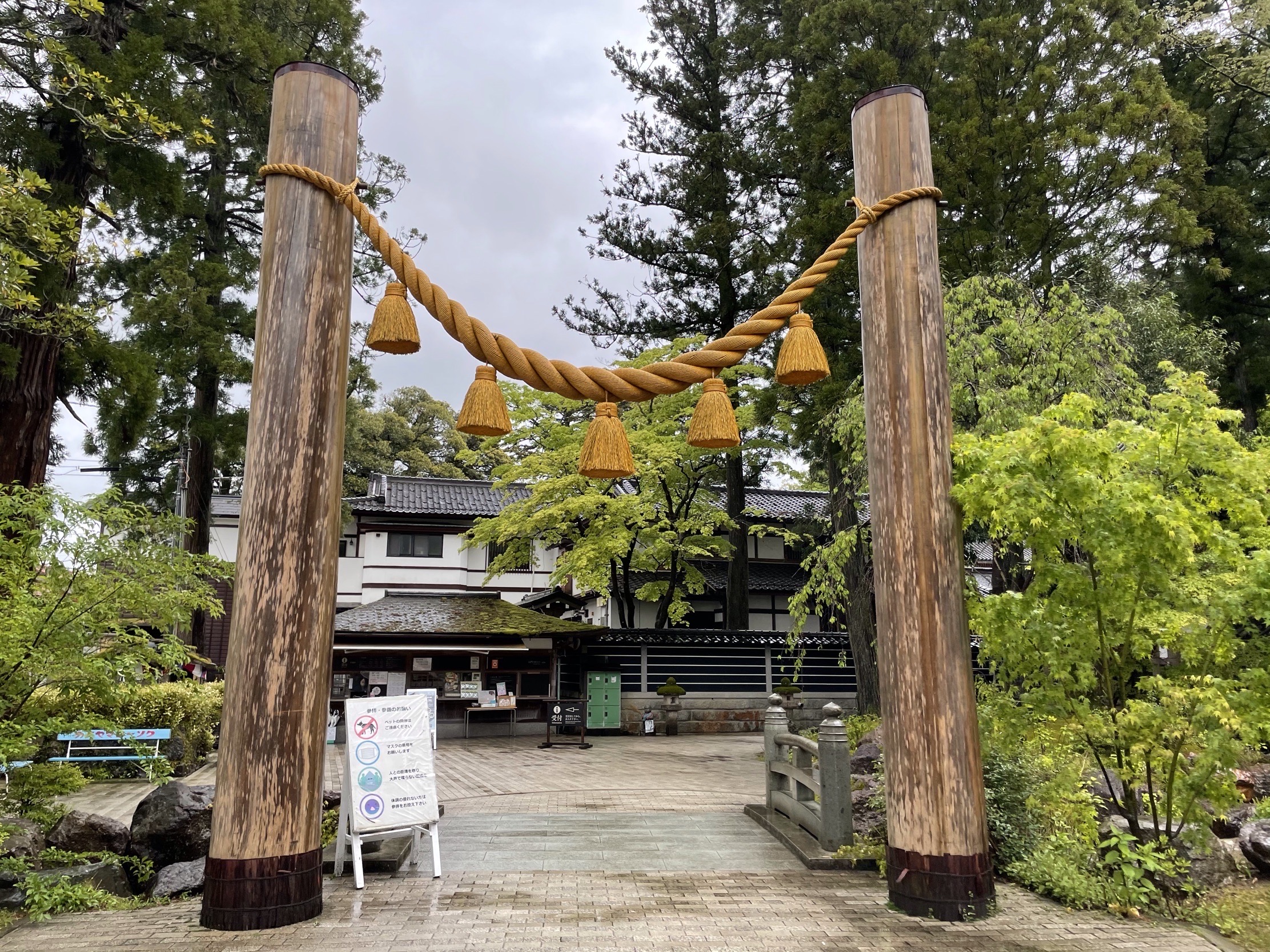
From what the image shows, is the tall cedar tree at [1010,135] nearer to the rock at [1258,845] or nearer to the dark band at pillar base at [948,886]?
the rock at [1258,845]

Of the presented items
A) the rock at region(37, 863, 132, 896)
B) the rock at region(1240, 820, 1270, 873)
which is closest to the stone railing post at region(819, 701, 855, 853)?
the rock at region(1240, 820, 1270, 873)

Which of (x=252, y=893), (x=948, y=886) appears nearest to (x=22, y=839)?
(x=252, y=893)

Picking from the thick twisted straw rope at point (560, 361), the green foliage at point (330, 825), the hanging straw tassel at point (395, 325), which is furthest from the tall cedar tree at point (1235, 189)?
the green foliage at point (330, 825)

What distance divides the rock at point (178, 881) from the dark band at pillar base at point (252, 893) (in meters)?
1.14

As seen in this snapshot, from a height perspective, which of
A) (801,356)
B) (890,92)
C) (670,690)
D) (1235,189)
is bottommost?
(670,690)

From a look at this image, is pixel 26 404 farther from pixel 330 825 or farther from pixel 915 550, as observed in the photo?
pixel 915 550

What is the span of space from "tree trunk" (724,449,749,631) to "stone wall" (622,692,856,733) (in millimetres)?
1729

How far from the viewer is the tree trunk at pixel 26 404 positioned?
8273mm

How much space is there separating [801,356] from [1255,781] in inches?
283

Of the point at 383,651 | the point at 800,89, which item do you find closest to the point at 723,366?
the point at 800,89

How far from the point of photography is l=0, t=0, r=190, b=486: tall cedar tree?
7746 mm

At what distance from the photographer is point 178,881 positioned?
16.8 feet

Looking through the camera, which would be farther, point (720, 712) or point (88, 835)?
point (720, 712)

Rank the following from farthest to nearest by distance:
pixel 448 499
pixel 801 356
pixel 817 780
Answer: pixel 448 499, pixel 817 780, pixel 801 356
